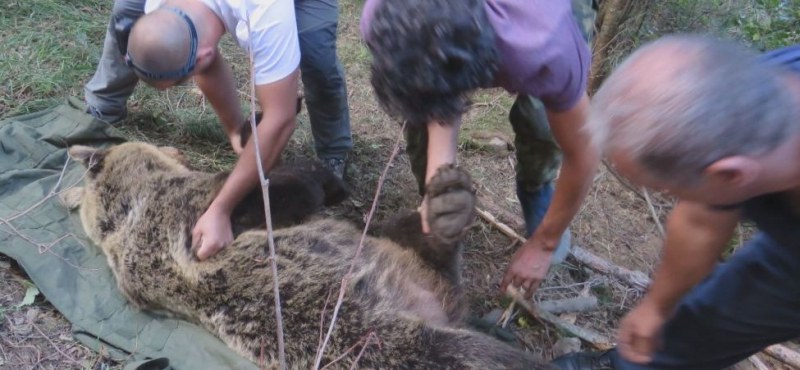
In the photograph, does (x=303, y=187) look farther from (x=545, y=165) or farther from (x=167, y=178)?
(x=545, y=165)

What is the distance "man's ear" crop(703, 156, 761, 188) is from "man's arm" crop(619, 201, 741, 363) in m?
0.51

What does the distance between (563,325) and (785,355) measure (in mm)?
1196

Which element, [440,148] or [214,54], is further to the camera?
[214,54]

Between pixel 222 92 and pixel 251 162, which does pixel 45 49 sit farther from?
pixel 251 162

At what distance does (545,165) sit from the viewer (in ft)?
12.8

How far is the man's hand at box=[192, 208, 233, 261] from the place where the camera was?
11.4 ft

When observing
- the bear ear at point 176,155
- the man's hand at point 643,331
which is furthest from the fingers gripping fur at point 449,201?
the bear ear at point 176,155

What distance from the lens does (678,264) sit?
8.50 ft

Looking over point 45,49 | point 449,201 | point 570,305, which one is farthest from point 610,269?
point 45,49

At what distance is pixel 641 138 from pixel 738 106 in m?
0.26

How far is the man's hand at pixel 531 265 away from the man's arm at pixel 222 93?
2057 mm

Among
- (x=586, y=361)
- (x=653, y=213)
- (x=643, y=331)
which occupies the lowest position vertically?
(x=653, y=213)

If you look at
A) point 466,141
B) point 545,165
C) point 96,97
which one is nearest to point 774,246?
point 545,165

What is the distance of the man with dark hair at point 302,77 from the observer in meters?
3.72
